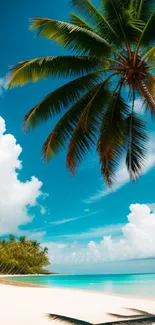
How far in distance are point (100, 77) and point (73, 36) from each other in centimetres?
137

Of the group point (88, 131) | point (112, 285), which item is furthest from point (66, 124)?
point (112, 285)

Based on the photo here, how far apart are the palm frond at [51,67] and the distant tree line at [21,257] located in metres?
51.2

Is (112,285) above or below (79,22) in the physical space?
below

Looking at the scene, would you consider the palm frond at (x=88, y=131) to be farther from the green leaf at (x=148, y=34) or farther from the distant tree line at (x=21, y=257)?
the distant tree line at (x=21, y=257)

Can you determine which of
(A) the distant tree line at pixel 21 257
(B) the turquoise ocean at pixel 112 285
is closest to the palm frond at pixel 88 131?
(B) the turquoise ocean at pixel 112 285

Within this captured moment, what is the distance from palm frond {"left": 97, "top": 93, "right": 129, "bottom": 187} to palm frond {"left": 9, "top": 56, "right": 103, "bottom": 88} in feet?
3.65

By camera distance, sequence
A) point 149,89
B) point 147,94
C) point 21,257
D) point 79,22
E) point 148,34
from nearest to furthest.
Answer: point 147,94, point 148,34, point 149,89, point 79,22, point 21,257

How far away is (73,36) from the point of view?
23.8 feet

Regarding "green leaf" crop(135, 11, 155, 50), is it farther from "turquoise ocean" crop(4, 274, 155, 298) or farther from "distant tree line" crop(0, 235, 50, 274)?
"distant tree line" crop(0, 235, 50, 274)

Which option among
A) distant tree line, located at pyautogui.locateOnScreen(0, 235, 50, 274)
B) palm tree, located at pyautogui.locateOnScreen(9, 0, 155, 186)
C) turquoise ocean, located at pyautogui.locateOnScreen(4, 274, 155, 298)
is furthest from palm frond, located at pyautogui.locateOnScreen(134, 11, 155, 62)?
distant tree line, located at pyautogui.locateOnScreen(0, 235, 50, 274)

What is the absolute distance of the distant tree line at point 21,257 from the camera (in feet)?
187

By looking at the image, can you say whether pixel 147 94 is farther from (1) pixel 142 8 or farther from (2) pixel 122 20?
(1) pixel 142 8

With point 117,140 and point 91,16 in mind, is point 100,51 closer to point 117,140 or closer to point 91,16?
point 91,16

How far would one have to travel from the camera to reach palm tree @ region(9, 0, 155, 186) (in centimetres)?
716
